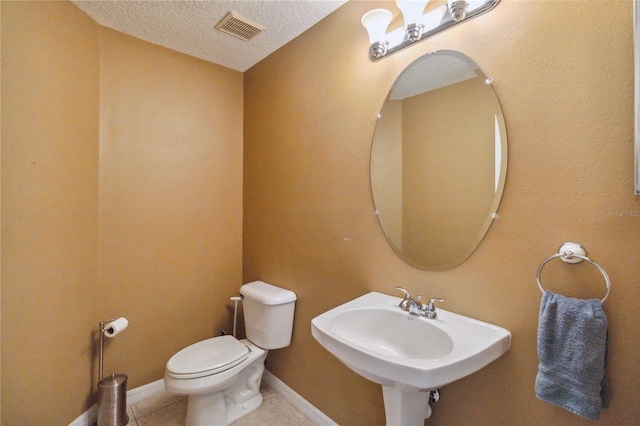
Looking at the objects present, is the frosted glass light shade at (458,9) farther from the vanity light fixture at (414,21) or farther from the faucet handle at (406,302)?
the faucet handle at (406,302)

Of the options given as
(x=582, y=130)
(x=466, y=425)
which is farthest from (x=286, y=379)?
(x=582, y=130)

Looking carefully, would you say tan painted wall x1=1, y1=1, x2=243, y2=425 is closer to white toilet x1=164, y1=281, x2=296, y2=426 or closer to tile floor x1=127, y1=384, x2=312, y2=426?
tile floor x1=127, y1=384, x2=312, y2=426

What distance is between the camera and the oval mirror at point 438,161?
1108 millimetres

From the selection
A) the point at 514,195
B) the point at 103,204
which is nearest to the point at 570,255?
the point at 514,195

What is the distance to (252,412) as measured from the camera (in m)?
1.86

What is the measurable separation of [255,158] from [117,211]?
1.01 meters

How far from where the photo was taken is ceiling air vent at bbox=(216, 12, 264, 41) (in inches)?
67.9

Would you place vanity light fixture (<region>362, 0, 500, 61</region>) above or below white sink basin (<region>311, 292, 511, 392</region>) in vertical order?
above

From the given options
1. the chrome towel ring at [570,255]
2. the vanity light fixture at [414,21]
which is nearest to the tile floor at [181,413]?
the chrome towel ring at [570,255]

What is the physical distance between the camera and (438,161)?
1260mm

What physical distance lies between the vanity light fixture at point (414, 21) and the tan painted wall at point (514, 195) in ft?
0.14

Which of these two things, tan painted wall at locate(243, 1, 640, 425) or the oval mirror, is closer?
tan painted wall at locate(243, 1, 640, 425)

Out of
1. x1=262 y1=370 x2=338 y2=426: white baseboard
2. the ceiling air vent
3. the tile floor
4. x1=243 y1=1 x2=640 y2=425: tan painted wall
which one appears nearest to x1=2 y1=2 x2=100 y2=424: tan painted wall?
the tile floor

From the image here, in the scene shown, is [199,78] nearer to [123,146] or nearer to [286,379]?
[123,146]
